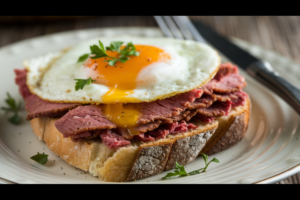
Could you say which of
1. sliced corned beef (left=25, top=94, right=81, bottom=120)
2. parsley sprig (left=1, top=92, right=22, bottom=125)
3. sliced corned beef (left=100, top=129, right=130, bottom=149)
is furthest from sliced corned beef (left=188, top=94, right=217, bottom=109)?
parsley sprig (left=1, top=92, right=22, bottom=125)

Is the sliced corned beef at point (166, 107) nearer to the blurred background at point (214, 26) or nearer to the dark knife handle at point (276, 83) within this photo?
the dark knife handle at point (276, 83)

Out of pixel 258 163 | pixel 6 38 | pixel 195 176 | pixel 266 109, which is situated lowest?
pixel 266 109

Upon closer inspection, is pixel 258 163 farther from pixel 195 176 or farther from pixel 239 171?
pixel 195 176

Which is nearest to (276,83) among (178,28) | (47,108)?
(178,28)

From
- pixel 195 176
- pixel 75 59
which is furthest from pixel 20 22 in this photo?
pixel 195 176


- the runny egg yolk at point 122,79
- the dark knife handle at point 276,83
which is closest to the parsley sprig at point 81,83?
the runny egg yolk at point 122,79

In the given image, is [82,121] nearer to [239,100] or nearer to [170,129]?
[170,129]
